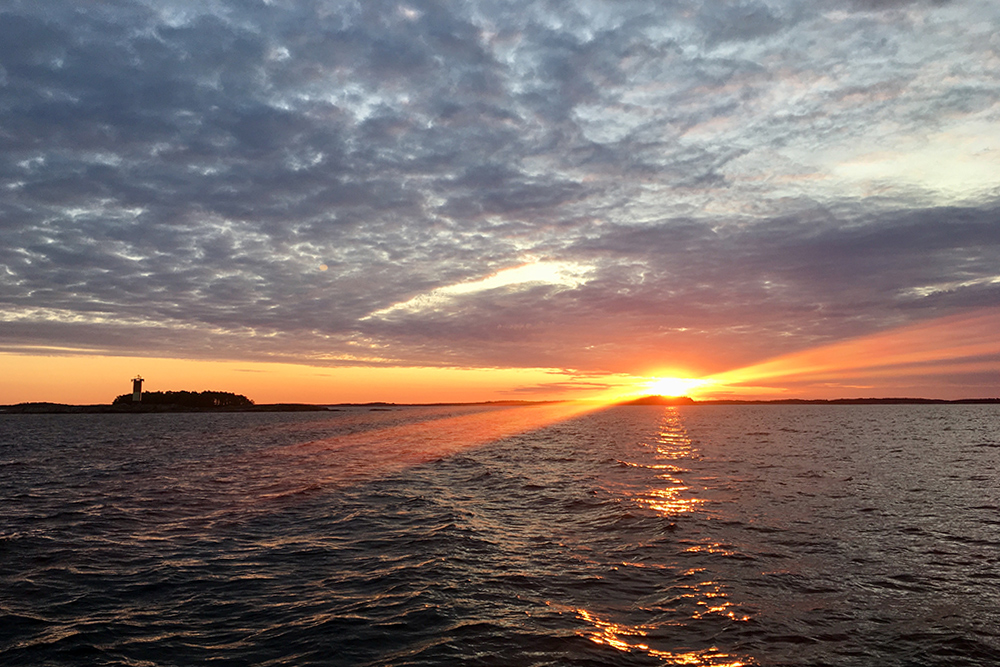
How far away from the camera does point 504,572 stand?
16.7 m

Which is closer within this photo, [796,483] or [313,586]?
[313,586]

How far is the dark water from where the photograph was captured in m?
11.6

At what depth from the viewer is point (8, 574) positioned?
649 inches

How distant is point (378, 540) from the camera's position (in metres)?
20.5

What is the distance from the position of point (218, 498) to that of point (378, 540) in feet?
45.1

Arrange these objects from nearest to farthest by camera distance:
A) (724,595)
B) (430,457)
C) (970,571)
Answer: (724,595), (970,571), (430,457)

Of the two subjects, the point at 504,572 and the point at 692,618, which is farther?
the point at 504,572

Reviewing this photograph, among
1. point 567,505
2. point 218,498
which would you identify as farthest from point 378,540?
point 218,498

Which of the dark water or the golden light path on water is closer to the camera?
the golden light path on water

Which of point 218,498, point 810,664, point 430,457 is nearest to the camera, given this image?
point 810,664

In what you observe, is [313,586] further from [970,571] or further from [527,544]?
[970,571]

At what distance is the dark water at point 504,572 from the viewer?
11.6m

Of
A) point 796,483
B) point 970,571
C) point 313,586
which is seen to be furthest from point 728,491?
point 313,586

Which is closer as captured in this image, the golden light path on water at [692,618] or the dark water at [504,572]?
the golden light path on water at [692,618]
